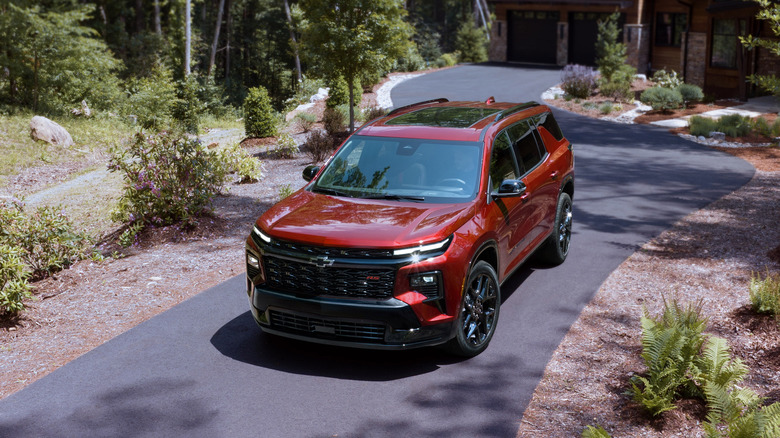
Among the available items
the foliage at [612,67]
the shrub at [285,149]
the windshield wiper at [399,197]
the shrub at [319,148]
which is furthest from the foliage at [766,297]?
the foliage at [612,67]

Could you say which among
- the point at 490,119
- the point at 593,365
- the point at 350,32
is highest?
the point at 350,32

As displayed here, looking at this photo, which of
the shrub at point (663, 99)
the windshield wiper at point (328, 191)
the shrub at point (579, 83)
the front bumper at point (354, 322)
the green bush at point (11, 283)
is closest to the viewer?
the front bumper at point (354, 322)

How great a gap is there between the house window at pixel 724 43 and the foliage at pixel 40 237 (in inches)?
954

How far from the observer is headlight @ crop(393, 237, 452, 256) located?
18.9ft

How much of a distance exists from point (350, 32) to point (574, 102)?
11.9 m

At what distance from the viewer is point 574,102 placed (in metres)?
26.3

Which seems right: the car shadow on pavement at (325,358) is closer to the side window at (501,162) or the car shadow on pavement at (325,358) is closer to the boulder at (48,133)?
the side window at (501,162)

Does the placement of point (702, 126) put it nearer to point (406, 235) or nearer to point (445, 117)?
point (445, 117)

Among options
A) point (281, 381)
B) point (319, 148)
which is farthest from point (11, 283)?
point (319, 148)

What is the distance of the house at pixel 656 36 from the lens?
2534 cm

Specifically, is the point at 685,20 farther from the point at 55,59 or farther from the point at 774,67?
the point at 55,59

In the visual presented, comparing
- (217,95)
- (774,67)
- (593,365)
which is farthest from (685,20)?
(593,365)

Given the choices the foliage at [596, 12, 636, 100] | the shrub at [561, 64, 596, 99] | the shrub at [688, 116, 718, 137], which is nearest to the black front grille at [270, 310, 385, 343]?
the shrub at [688, 116, 718, 137]

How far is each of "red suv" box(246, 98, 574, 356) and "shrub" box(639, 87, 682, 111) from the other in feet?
56.3
